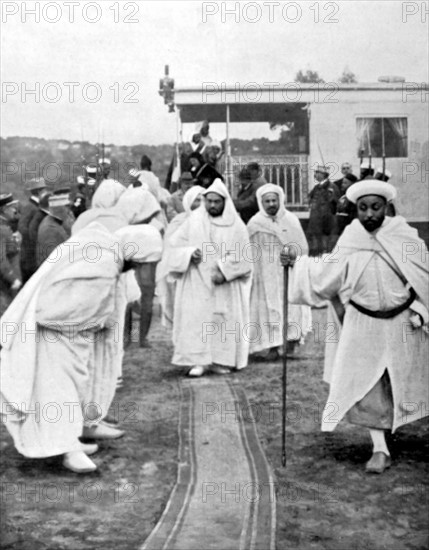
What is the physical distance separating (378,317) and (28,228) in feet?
13.1

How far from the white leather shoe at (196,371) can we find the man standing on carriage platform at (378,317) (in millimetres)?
2718

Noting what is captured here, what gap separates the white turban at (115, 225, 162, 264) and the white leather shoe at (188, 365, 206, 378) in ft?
9.06

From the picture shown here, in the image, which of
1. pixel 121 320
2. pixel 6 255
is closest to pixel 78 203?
pixel 6 255

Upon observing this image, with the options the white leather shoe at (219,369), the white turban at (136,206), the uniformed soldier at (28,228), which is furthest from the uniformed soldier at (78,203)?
the white turban at (136,206)

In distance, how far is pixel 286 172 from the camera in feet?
30.9

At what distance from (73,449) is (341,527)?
1.64m

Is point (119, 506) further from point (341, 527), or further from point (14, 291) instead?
point (14, 291)

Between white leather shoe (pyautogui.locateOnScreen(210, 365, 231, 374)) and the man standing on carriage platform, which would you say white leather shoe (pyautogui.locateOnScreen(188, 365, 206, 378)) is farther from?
the man standing on carriage platform

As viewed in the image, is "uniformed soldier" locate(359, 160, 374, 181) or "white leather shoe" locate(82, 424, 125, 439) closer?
"white leather shoe" locate(82, 424, 125, 439)

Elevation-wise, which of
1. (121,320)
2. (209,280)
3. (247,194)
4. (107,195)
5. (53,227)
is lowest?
(121,320)

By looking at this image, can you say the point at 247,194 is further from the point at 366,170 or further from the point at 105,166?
the point at 366,170

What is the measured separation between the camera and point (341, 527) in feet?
14.3

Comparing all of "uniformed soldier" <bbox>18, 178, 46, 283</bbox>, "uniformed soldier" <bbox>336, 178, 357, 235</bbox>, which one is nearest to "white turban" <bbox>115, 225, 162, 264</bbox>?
"uniformed soldier" <bbox>18, 178, 46, 283</bbox>

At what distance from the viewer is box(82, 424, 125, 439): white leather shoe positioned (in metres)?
5.90
